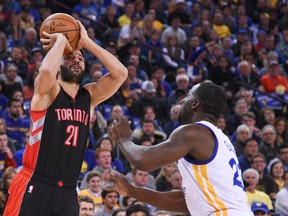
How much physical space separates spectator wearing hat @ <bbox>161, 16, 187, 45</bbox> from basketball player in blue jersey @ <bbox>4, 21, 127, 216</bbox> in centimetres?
1221

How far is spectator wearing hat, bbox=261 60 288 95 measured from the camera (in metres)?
17.3

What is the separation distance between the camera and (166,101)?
15117mm

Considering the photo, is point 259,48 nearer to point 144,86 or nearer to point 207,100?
point 144,86

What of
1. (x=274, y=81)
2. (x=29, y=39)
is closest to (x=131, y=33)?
(x=29, y=39)

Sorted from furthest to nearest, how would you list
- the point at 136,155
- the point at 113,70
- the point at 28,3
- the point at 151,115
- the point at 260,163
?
the point at 28,3, the point at 151,115, the point at 260,163, the point at 113,70, the point at 136,155

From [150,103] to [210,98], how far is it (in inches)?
359

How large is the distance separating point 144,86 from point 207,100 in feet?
30.2

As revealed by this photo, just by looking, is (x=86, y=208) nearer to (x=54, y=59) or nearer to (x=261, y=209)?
(x=261, y=209)

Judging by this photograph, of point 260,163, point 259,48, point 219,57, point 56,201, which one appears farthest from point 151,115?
point 56,201

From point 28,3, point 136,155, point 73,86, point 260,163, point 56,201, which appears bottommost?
point 260,163

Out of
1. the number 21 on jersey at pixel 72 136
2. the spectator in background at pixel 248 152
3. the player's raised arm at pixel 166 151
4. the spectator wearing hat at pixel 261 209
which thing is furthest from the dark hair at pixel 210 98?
the spectator in background at pixel 248 152

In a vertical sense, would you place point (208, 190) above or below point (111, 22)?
below

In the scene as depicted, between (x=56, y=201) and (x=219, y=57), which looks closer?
(x=56, y=201)

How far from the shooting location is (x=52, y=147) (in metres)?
6.17
